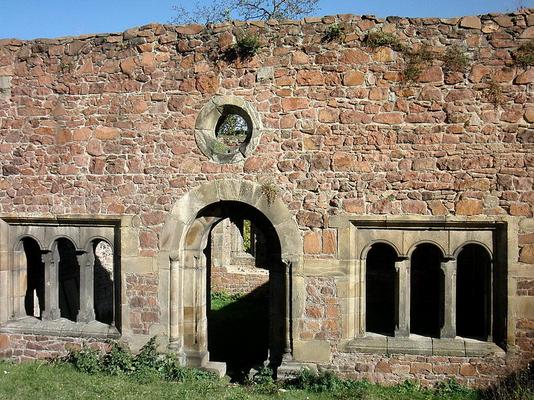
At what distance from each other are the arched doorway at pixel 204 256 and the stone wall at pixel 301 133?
0.17 meters

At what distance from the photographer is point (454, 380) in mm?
7348

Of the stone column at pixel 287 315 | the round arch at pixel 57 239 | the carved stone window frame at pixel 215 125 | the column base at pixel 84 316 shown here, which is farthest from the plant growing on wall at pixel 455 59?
the column base at pixel 84 316

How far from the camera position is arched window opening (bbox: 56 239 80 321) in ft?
33.3

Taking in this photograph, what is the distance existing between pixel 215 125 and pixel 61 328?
4.33m

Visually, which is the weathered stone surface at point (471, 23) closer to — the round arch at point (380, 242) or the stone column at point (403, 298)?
the round arch at point (380, 242)

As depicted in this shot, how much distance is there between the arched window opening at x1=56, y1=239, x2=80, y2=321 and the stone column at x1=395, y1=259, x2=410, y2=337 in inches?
249

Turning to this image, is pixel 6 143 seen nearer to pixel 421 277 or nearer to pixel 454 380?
pixel 454 380

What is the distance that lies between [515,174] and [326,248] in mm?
2870

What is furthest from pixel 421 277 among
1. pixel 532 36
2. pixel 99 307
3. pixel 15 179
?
pixel 15 179

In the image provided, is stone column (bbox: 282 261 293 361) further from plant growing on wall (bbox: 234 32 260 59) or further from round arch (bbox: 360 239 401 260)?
plant growing on wall (bbox: 234 32 260 59)

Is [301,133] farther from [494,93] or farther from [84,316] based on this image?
[84,316]

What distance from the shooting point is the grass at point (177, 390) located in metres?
6.93

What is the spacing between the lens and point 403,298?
766 centimetres

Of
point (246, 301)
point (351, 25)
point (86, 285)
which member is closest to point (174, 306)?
point (86, 285)
